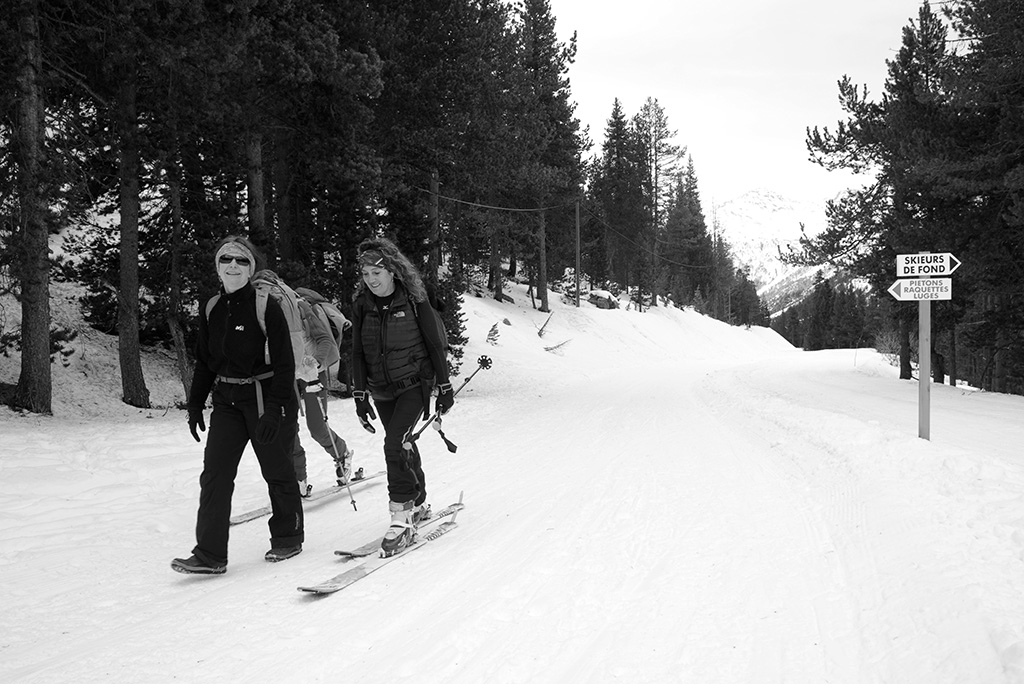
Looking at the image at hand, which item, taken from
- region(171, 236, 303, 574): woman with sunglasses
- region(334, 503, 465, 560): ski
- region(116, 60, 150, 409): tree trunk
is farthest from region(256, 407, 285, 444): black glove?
region(116, 60, 150, 409): tree trunk

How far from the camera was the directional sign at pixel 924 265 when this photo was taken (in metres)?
8.27

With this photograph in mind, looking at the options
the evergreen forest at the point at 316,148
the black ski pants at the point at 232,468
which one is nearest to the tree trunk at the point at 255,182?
the evergreen forest at the point at 316,148

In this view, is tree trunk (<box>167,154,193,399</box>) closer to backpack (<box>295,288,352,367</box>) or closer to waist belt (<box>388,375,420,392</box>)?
backpack (<box>295,288,352,367</box>)

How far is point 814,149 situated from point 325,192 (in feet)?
48.4

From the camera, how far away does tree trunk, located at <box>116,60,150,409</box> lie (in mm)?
11320

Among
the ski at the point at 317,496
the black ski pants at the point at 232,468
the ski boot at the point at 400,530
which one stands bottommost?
the ski at the point at 317,496

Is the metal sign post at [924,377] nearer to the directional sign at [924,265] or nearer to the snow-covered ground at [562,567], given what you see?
the directional sign at [924,265]

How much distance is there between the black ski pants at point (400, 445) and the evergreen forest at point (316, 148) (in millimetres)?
828

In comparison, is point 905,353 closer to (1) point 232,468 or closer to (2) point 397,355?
(2) point 397,355

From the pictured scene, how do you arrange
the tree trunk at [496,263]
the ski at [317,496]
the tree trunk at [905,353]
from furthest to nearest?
1. the tree trunk at [496,263]
2. the tree trunk at [905,353]
3. the ski at [317,496]

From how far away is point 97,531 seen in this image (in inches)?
222

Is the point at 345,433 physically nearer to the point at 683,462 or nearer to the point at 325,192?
the point at 683,462

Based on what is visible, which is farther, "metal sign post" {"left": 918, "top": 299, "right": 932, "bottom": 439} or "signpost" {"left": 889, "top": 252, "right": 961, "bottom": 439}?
"metal sign post" {"left": 918, "top": 299, "right": 932, "bottom": 439}

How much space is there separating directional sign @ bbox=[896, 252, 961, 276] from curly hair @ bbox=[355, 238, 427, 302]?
636 cm
